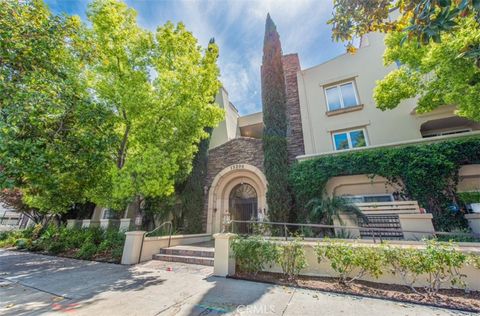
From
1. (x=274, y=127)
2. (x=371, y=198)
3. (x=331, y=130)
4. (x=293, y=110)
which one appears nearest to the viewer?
(x=371, y=198)

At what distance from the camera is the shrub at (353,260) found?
4418 mm

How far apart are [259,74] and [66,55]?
10783 millimetres

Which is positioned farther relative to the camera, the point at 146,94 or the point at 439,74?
the point at 146,94

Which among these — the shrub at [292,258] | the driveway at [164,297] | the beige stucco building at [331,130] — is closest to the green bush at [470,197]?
the beige stucco building at [331,130]

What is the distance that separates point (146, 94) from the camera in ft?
26.4

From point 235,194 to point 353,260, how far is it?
9.02 m

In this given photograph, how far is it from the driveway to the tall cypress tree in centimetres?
514

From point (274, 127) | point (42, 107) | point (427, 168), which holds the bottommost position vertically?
point (427, 168)

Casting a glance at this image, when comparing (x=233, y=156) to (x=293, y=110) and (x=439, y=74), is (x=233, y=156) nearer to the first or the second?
(x=293, y=110)

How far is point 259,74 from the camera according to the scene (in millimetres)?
14188

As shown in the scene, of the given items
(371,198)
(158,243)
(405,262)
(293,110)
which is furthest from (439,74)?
(158,243)

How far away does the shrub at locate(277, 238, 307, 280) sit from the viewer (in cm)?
502

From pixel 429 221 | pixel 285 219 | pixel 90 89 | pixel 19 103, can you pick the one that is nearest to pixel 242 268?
pixel 285 219

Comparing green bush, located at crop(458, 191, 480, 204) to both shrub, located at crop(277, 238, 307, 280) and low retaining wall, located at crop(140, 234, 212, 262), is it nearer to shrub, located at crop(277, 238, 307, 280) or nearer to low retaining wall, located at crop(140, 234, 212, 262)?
shrub, located at crop(277, 238, 307, 280)
